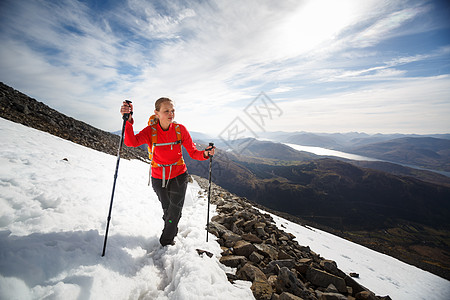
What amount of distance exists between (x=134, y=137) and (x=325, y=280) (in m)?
6.81

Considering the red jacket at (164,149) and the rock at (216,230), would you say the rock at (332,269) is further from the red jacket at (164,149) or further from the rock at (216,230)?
the red jacket at (164,149)

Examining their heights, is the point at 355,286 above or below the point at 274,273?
below

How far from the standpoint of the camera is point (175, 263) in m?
3.97

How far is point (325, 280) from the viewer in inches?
201

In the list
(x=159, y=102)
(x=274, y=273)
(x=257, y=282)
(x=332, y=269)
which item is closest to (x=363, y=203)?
(x=332, y=269)

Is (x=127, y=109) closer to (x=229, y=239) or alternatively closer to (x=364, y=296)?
(x=229, y=239)

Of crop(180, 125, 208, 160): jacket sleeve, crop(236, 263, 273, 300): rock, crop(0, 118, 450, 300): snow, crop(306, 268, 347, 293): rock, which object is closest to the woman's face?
crop(180, 125, 208, 160): jacket sleeve

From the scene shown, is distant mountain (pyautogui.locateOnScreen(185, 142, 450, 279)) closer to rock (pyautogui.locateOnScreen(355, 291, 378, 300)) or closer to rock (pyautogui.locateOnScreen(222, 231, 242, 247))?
rock (pyautogui.locateOnScreen(355, 291, 378, 300))

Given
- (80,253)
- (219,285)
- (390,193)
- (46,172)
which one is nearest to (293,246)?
(219,285)

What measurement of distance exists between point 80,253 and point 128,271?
0.98m

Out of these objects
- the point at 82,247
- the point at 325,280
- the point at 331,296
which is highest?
the point at 82,247

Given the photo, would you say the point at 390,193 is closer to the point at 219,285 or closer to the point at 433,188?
the point at 433,188

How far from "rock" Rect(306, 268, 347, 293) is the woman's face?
246 inches

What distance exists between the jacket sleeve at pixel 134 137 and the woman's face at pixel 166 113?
44cm
